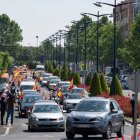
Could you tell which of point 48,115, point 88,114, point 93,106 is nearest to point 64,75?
point 48,115

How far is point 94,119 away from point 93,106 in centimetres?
137

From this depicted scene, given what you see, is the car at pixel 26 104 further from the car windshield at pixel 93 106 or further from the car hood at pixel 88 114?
the car hood at pixel 88 114

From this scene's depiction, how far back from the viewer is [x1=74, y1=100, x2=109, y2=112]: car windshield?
27781 mm

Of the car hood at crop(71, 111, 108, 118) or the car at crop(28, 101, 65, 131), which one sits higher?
the car hood at crop(71, 111, 108, 118)

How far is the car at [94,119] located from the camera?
26625 millimetres

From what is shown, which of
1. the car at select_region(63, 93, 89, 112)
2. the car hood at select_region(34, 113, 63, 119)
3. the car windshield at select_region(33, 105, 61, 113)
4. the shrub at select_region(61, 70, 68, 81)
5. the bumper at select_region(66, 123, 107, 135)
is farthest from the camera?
the shrub at select_region(61, 70, 68, 81)

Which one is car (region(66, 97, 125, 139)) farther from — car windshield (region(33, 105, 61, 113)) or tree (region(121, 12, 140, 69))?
tree (region(121, 12, 140, 69))

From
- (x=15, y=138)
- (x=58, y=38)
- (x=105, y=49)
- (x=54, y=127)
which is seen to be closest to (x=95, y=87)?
(x=54, y=127)

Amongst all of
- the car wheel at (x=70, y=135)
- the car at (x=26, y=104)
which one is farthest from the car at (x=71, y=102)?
the car wheel at (x=70, y=135)

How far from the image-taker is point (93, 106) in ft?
92.1

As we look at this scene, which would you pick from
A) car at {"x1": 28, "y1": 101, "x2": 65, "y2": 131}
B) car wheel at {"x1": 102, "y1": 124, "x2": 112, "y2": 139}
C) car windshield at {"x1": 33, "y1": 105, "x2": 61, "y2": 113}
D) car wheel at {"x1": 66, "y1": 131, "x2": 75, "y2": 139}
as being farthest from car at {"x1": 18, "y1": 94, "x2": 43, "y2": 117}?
car wheel at {"x1": 102, "y1": 124, "x2": 112, "y2": 139}

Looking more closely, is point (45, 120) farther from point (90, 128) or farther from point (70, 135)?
point (90, 128)

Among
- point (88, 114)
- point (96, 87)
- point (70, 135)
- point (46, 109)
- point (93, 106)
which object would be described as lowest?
point (70, 135)

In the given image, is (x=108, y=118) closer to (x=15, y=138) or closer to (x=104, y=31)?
(x=15, y=138)
